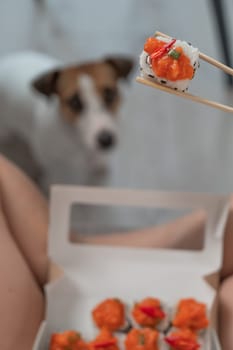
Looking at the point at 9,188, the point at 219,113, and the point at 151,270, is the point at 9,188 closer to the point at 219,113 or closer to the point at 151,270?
the point at 151,270

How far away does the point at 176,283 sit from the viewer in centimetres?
88

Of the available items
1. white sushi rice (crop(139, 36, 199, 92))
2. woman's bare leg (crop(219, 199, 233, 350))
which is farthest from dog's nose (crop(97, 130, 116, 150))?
white sushi rice (crop(139, 36, 199, 92))

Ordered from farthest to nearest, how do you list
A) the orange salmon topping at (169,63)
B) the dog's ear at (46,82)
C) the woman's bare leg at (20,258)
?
the dog's ear at (46,82) → the woman's bare leg at (20,258) → the orange salmon topping at (169,63)

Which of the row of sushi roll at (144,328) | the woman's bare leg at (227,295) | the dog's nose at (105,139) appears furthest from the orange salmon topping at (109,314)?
the dog's nose at (105,139)

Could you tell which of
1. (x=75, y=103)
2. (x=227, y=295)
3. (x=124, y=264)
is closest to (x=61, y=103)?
(x=75, y=103)

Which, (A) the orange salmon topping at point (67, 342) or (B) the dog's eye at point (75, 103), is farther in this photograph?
(B) the dog's eye at point (75, 103)

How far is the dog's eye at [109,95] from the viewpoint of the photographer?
4.49 ft

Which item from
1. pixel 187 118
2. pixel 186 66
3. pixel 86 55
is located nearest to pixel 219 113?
pixel 187 118

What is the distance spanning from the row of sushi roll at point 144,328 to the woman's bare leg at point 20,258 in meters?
0.06

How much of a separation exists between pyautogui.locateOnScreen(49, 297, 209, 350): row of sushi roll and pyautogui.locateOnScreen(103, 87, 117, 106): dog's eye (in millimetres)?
648

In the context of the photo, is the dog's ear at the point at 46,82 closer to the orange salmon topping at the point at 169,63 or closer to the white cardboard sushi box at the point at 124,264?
the white cardboard sushi box at the point at 124,264

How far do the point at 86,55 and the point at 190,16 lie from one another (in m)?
0.34

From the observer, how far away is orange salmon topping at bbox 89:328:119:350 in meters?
0.80

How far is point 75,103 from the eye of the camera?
135 centimetres
